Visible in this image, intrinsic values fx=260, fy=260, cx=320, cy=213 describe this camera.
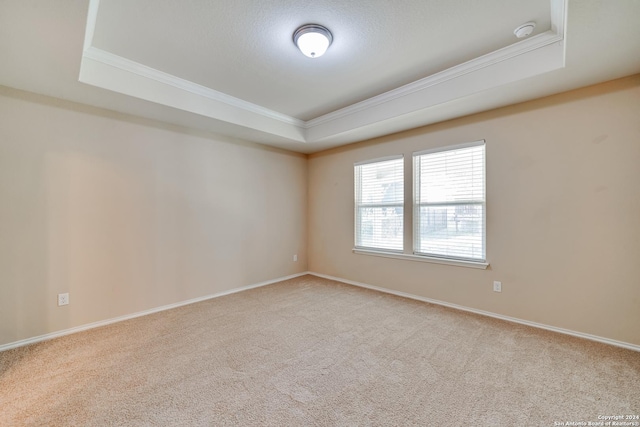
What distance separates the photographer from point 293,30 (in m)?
2.11

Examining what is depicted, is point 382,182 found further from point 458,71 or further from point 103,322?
point 103,322

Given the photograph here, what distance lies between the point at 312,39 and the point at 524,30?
1.69m

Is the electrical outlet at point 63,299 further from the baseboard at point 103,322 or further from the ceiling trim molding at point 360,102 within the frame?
the ceiling trim molding at point 360,102

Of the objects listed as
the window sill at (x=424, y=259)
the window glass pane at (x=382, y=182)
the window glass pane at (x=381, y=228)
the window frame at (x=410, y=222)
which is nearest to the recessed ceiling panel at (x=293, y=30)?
the window frame at (x=410, y=222)

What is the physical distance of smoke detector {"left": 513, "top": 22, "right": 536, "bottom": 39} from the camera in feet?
6.68

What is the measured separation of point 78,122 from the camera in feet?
8.98

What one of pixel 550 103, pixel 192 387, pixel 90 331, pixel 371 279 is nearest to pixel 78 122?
pixel 90 331

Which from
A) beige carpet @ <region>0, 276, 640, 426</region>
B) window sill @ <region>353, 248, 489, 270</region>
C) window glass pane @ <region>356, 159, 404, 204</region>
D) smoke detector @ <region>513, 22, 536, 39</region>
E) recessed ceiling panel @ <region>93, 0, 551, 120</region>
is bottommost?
beige carpet @ <region>0, 276, 640, 426</region>

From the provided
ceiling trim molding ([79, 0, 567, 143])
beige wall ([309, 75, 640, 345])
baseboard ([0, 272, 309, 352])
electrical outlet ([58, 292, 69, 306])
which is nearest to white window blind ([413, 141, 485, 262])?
beige wall ([309, 75, 640, 345])

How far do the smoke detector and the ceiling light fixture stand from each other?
1.50 metres

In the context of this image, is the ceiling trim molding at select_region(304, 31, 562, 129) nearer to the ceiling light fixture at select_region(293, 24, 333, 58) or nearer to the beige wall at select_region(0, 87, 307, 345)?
the ceiling light fixture at select_region(293, 24, 333, 58)

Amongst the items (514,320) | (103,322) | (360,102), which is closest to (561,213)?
(514,320)

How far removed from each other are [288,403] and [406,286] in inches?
99.8

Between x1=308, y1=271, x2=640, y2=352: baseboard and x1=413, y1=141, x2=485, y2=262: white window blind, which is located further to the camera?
x1=413, y1=141, x2=485, y2=262: white window blind
